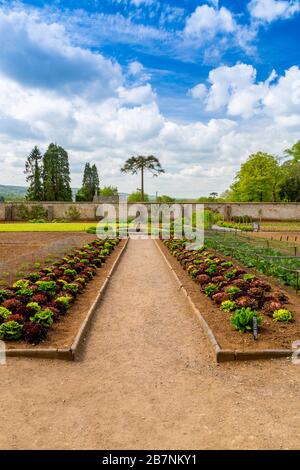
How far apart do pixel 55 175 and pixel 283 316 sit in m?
56.4

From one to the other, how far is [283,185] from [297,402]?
184ft

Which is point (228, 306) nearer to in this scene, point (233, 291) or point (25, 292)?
point (233, 291)

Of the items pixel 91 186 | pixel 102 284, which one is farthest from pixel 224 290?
pixel 91 186

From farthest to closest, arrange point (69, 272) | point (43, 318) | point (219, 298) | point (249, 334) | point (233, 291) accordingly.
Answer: point (69, 272) < point (233, 291) < point (219, 298) < point (43, 318) < point (249, 334)

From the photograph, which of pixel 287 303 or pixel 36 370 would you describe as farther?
pixel 287 303

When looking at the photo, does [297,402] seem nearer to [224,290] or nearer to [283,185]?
[224,290]

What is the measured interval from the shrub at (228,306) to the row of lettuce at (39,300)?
356 centimetres

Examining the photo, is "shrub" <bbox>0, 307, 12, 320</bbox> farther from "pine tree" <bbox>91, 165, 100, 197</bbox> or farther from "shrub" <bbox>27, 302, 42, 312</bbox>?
"pine tree" <bbox>91, 165, 100, 197</bbox>

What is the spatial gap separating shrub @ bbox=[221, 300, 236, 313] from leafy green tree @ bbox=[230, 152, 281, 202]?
46.1 metres

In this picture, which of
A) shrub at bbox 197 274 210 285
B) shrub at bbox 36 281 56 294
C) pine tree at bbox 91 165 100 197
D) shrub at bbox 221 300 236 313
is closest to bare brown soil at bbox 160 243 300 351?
shrub at bbox 221 300 236 313

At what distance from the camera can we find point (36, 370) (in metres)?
5.48

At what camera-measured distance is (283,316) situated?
738 cm

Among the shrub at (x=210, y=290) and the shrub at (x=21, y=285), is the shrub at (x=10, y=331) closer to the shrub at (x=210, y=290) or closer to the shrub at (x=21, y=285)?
the shrub at (x=21, y=285)

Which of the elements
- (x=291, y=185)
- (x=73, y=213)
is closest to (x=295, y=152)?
(x=291, y=185)
